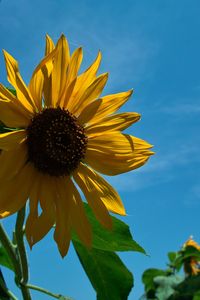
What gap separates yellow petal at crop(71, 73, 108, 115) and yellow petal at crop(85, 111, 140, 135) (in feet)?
0.20

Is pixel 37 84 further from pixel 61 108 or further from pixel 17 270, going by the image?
pixel 17 270

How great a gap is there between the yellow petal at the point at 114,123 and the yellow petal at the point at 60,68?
14 cm

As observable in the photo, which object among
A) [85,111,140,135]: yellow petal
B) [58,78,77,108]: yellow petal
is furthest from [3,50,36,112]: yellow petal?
[85,111,140,135]: yellow petal

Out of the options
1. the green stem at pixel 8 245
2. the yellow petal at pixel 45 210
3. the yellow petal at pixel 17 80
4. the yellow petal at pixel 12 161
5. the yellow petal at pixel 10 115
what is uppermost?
the yellow petal at pixel 17 80

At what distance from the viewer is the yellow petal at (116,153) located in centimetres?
158

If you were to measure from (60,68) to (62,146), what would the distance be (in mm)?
264

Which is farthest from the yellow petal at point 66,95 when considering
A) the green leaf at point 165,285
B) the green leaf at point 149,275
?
the green leaf at point 149,275

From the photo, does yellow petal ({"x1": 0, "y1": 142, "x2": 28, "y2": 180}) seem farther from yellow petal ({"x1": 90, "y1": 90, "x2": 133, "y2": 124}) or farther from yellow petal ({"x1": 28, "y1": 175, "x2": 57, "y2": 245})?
yellow petal ({"x1": 90, "y1": 90, "x2": 133, "y2": 124})

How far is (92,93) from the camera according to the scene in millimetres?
1631

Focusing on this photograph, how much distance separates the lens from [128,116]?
5.31 ft

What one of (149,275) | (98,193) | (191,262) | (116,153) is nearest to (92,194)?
(98,193)

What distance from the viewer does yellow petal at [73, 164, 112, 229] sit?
5.08 ft

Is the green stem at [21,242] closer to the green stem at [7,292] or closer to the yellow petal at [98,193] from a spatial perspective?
the green stem at [7,292]

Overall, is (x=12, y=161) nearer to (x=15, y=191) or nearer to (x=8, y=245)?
(x=15, y=191)
